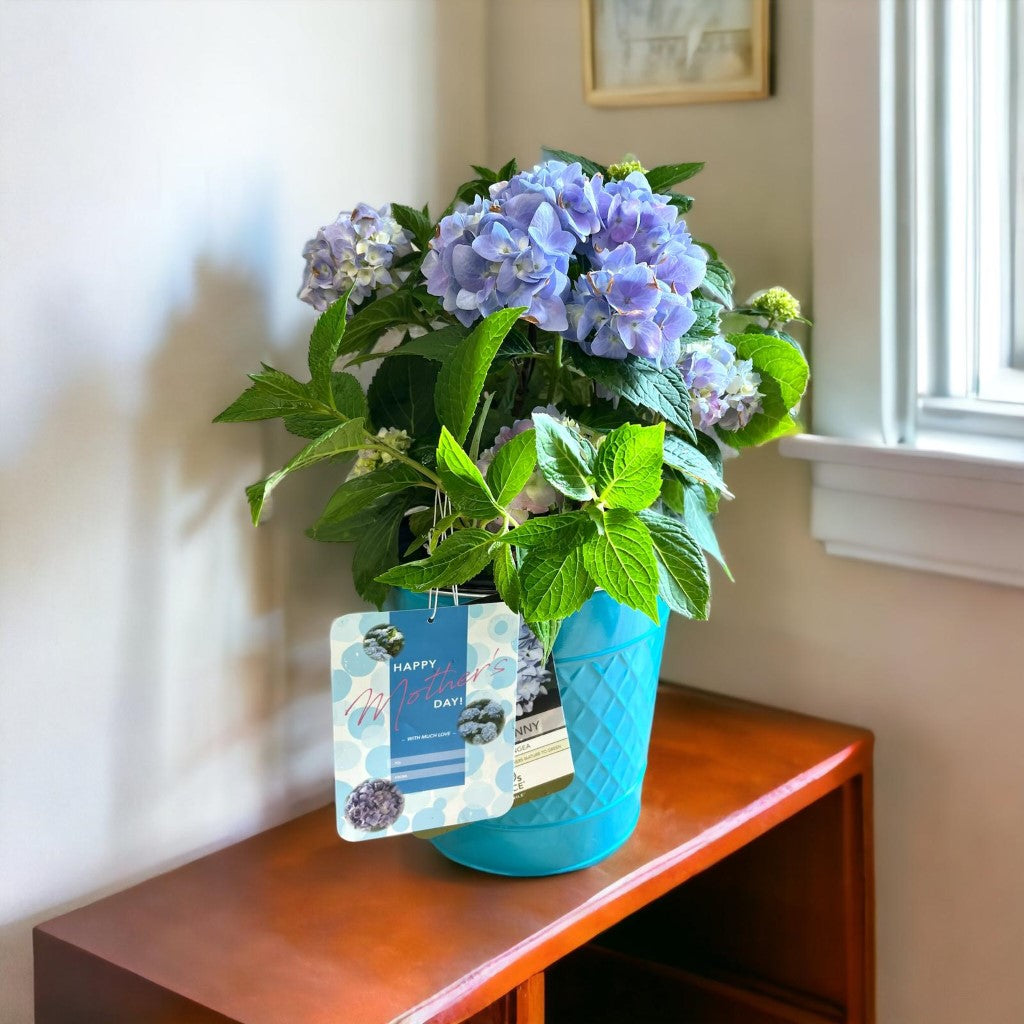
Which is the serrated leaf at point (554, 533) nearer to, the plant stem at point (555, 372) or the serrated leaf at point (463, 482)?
the serrated leaf at point (463, 482)

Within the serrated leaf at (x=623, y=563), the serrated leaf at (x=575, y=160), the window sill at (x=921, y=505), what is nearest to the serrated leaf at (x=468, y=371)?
the serrated leaf at (x=623, y=563)

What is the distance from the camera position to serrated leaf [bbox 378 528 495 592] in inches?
29.9

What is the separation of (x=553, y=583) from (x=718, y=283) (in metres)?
0.28

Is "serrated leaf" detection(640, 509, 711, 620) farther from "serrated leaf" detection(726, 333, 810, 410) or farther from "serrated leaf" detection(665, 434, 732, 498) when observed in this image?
"serrated leaf" detection(726, 333, 810, 410)

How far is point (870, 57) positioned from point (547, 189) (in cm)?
41

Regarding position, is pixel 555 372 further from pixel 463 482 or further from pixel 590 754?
pixel 590 754

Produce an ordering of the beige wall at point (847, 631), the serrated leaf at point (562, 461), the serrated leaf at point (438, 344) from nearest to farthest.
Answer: the serrated leaf at point (562, 461) < the serrated leaf at point (438, 344) < the beige wall at point (847, 631)

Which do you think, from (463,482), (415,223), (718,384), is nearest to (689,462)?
(718,384)

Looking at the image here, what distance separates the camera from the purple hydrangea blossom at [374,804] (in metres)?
0.82

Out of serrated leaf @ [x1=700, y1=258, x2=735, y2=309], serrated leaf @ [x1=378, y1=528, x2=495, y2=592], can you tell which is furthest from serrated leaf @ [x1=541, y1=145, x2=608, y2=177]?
serrated leaf @ [x1=378, y1=528, x2=495, y2=592]

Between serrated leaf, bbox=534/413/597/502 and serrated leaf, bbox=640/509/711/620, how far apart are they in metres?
0.06

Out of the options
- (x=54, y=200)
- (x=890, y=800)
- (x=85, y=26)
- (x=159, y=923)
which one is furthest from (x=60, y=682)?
(x=890, y=800)

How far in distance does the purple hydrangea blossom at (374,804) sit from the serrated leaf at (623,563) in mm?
207

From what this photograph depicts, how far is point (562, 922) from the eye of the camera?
33.3 inches
